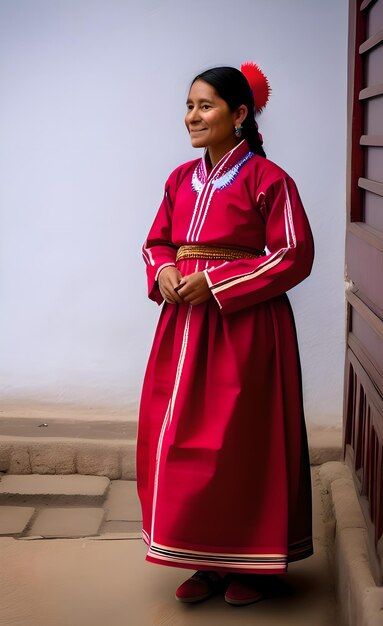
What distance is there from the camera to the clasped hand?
132 inches

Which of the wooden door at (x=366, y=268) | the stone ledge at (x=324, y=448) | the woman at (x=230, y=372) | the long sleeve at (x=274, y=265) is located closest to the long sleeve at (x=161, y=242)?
the woman at (x=230, y=372)

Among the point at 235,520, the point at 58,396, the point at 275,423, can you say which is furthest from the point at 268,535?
the point at 58,396

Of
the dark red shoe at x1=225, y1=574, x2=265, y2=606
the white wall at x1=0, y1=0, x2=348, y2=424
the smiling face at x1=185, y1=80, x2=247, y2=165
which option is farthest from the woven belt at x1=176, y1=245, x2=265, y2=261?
the white wall at x1=0, y1=0, x2=348, y2=424

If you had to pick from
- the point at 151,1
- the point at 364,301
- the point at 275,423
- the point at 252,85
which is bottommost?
the point at 275,423

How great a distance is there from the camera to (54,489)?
4.67 m

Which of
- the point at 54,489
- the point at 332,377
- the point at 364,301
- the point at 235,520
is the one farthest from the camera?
the point at 332,377

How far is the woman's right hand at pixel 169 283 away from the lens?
11.2 feet

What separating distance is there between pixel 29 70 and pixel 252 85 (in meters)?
1.77

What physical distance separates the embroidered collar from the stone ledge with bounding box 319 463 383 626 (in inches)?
48.5

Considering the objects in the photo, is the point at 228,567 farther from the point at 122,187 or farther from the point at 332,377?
the point at 122,187

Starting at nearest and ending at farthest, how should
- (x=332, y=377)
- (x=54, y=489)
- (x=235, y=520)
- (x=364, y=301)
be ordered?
(x=235, y=520) < (x=364, y=301) < (x=54, y=489) < (x=332, y=377)

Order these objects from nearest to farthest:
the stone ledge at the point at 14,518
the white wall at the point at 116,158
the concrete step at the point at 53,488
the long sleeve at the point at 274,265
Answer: the long sleeve at the point at 274,265, the stone ledge at the point at 14,518, the concrete step at the point at 53,488, the white wall at the point at 116,158

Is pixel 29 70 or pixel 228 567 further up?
pixel 29 70

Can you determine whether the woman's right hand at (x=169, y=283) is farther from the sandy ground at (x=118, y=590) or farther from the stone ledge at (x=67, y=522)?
the stone ledge at (x=67, y=522)
